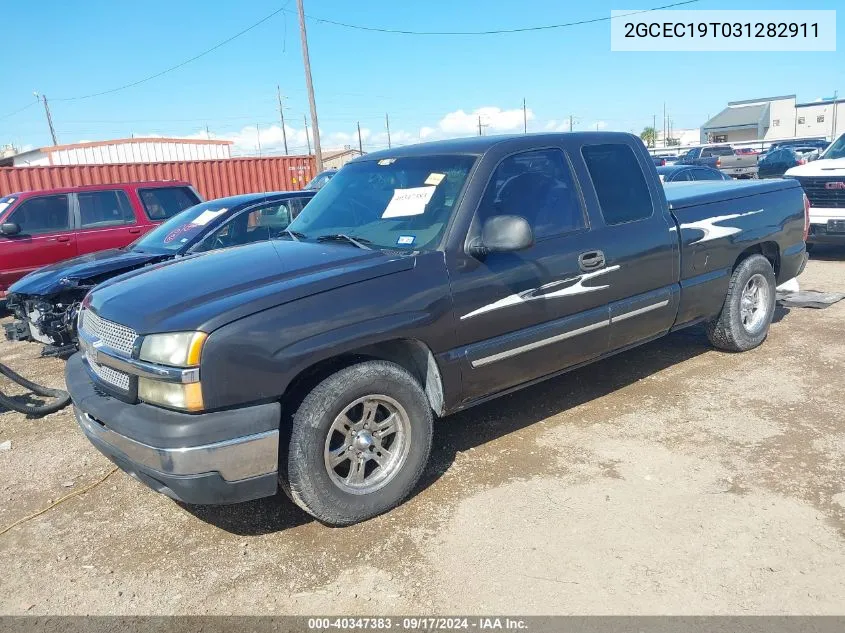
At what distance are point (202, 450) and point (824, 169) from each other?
33.5 ft

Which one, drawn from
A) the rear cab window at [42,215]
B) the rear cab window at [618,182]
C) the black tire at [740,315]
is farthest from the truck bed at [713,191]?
the rear cab window at [42,215]

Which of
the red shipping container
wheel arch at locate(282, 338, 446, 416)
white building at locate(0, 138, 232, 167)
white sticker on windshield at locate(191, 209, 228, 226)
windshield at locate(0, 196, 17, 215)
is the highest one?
white building at locate(0, 138, 232, 167)

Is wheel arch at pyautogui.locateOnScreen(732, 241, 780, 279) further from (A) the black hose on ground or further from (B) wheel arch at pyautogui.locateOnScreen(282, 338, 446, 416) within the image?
(A) the black hose on ground

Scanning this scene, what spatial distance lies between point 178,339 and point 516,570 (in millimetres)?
1776

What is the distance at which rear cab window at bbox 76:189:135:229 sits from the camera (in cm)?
905

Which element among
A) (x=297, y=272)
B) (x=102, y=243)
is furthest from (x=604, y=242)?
(x=102, y=243)

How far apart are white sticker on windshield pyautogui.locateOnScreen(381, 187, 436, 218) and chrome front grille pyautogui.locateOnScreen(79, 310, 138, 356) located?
157 centimetres

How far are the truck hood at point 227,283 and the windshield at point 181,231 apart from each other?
2923 mm

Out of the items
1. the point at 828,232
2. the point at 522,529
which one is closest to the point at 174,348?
the point at 522,529

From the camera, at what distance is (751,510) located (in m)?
3.23

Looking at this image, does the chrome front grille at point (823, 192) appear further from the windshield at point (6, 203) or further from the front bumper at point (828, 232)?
the windshield at point (6, 203)

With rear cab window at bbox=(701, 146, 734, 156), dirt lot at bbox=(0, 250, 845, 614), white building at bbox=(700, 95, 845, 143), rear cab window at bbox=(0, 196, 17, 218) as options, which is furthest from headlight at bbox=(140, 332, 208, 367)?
white building at bbox=(700, 95, 845, 143)

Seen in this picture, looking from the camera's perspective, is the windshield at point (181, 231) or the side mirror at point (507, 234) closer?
the side mirror at point (507, 234)

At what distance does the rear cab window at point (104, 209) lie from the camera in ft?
29.7
